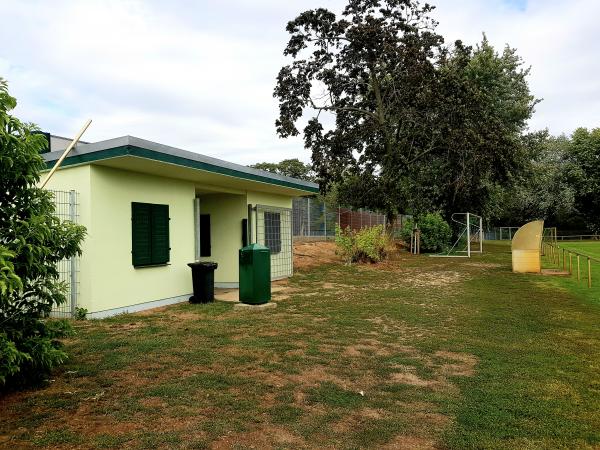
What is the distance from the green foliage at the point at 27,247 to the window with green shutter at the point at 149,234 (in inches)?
167

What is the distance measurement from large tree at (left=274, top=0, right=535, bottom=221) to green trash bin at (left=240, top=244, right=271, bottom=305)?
1556 cm

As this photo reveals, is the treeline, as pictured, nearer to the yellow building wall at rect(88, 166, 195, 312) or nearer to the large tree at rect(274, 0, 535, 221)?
the large tree at rect(274, 0, 535, 221)

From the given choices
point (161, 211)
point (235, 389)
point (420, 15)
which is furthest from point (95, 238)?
point (420, 15)

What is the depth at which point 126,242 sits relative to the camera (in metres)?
8.57

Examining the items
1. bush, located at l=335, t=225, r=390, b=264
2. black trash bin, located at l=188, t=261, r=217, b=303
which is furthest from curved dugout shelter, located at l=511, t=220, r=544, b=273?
black trash bin, located at l=188, t=261, r=217, b=303

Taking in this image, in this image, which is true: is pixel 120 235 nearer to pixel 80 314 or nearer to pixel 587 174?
pixel 80 314

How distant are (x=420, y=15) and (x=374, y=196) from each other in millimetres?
10243

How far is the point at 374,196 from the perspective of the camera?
79.2ft

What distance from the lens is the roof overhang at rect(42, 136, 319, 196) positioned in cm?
751

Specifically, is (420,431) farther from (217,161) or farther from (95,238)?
(217,161)

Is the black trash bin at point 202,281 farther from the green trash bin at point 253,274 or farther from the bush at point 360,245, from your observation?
the bush at point 360,245

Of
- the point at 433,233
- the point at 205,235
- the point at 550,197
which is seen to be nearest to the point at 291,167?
the point at 550,197

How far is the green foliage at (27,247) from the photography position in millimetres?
3846

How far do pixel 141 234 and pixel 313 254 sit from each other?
12170 mm
